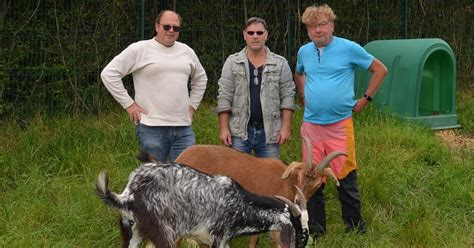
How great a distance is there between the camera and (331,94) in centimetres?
502

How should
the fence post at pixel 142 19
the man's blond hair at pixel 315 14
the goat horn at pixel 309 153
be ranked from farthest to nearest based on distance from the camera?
the fence post at pixel 142 19 < the man's blond hair at pixel 315 14 < the goat horn at pixel 309 153

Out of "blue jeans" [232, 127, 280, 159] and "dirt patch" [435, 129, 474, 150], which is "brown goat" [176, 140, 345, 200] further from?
"dirt patch" [435, 129, 474, 150]

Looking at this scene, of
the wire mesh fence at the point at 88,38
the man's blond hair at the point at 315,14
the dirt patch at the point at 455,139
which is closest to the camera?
the man's blond hair at the point at 315,14

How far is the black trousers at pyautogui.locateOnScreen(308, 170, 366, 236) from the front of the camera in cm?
529

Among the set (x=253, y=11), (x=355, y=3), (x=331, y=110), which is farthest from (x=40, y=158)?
(x=355, y=3)

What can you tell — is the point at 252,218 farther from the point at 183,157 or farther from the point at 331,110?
the point at 331,110

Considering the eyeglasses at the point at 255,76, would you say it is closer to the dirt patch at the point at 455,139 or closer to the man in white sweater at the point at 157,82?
the man in white sweater at the point at 157,82

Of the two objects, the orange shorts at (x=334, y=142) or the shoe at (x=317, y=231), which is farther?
the shoe at (x=317, y=231)

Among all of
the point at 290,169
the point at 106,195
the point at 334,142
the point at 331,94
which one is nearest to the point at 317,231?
the point at 334,142

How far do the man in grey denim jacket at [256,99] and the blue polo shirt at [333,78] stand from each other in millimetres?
240

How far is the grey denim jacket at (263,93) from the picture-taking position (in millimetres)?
5184

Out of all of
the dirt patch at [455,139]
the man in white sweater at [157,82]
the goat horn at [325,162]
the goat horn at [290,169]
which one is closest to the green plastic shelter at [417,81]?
the dirt patch at [455,139]

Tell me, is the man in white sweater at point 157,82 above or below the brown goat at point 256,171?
above

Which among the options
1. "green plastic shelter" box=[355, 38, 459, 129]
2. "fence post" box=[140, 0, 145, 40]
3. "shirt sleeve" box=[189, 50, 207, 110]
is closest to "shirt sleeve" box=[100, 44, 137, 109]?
"shirt sleeve" box=[189, 50, 207, 110]
